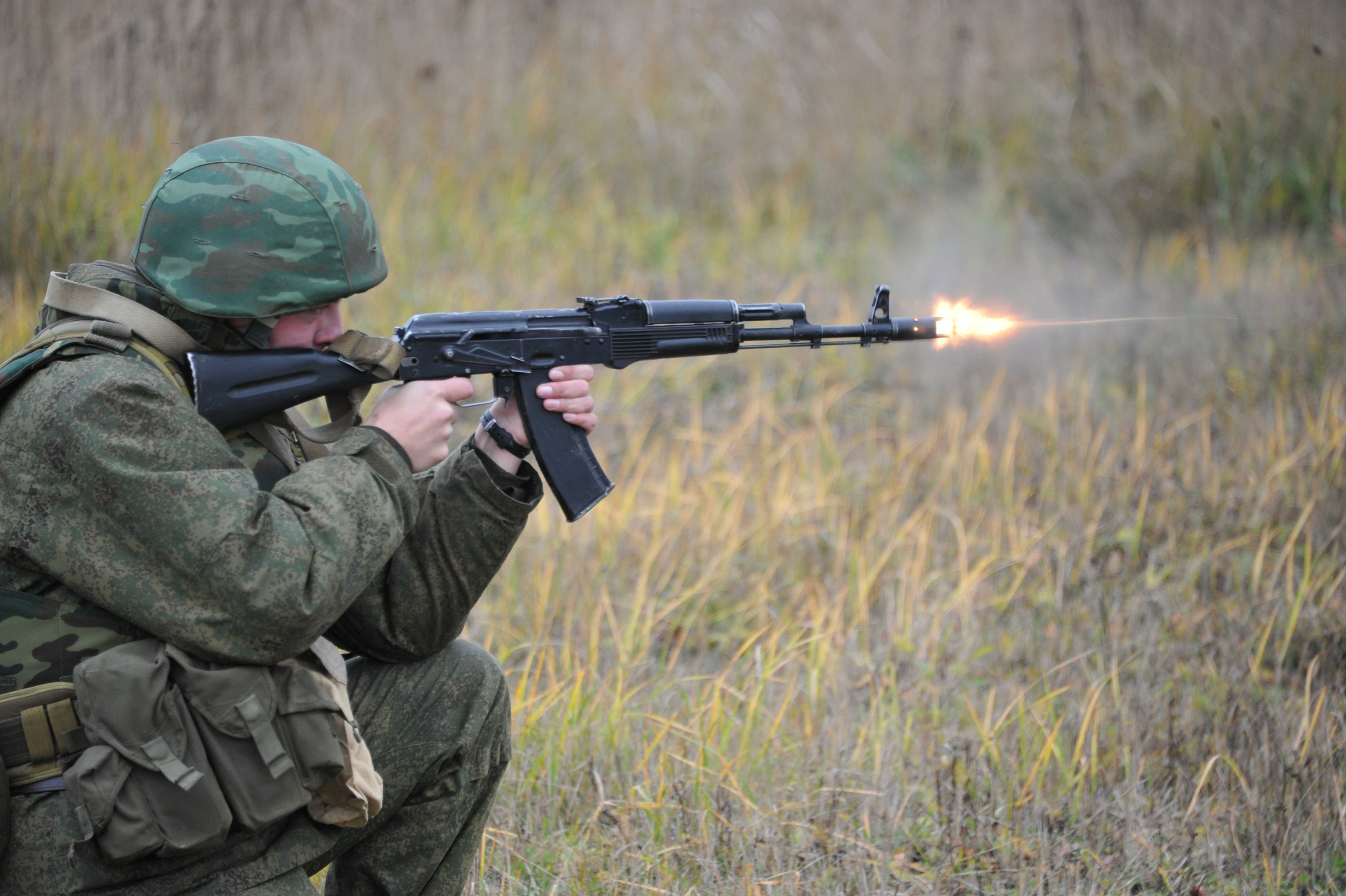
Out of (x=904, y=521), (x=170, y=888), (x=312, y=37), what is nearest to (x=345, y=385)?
(x=170, y=888)

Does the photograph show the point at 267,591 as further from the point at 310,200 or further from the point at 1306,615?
the point at 1306,615

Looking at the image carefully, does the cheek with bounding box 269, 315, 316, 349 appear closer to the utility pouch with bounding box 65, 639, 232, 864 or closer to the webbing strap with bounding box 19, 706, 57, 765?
the utility pouch with bounding box 65, 639, 232, 864

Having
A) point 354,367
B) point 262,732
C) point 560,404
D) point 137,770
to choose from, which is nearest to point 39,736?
point 137,770

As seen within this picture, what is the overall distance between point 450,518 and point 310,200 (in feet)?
2.27

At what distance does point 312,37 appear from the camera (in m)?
6.64

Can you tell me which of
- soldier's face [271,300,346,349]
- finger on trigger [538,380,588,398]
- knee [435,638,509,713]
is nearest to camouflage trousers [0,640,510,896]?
knee [435,638,509,713]

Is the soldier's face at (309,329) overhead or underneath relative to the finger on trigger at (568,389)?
overhead

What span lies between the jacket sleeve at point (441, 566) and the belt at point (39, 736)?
592mm

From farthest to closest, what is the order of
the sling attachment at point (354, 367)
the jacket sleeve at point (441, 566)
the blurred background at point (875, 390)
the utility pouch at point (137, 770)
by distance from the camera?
the blurred background at point (875, 390) → the jacket sleeve at point (441, 566) → the sling attachment at point (354, 367) → the utility pouch at point (137, 770)

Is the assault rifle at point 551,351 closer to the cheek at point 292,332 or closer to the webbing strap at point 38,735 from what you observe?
the cheek at point 292,332

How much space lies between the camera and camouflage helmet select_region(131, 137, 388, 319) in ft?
6.53

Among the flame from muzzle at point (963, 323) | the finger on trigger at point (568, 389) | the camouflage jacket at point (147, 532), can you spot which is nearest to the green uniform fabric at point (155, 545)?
the camouflage jacket at point (147, 532)

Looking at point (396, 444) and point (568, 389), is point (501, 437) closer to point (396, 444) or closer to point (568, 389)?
point (568, 389)

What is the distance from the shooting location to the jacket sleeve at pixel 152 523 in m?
1.76
